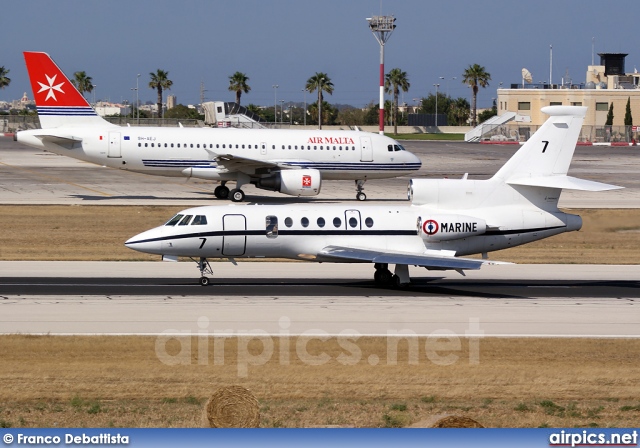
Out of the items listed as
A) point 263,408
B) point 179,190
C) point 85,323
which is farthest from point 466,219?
point 179,190

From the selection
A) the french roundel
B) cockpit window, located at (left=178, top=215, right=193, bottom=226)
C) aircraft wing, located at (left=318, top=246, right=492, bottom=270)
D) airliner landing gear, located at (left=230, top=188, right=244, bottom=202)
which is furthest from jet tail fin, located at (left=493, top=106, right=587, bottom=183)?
airliner landing gear, located at (left=230, top=188, right=244, bottom=202)

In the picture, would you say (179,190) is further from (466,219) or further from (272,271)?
(466,219)

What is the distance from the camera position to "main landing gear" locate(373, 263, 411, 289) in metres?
31.6

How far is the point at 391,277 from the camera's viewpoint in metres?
31.9

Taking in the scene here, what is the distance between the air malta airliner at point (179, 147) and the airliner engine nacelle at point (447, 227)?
21.9 m

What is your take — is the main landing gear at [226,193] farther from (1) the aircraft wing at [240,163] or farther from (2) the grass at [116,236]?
(2) the grass at [116,236]

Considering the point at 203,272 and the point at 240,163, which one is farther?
the point at 240,163

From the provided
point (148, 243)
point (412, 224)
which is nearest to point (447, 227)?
point (412, 224)

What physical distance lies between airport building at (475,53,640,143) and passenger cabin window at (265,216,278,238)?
365 ft

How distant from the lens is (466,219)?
3175 centimetres

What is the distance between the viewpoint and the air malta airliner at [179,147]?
2101 inches

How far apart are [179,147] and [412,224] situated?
2518cm

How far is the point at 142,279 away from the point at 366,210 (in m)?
7.68

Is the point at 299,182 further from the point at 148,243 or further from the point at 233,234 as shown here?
the point at 148,243
